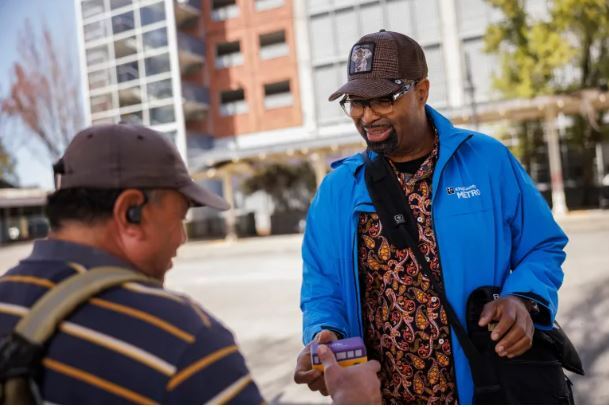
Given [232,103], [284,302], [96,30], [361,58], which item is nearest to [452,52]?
[232,103]

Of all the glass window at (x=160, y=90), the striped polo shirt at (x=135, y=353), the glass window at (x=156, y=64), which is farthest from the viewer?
the glass window at (x=160, y=90)

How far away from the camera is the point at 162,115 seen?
17.5 ft

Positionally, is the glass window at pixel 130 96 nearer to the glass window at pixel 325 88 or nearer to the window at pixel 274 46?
the glass window at pixel 325 88

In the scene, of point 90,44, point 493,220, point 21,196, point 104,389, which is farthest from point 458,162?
point 21,196

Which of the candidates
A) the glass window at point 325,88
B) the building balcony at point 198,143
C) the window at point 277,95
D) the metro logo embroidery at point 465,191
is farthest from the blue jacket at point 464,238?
the window at point 277,95

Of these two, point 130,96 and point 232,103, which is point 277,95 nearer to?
point 232,103

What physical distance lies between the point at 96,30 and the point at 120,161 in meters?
2.18

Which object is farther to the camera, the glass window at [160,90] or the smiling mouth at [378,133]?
the glass window at [160,90]

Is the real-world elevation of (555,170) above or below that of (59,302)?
above

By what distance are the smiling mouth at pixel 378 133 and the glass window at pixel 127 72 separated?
2.33 m

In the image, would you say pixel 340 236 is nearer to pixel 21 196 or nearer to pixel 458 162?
pixel 458 162

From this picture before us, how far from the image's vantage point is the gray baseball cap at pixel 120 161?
116 cm

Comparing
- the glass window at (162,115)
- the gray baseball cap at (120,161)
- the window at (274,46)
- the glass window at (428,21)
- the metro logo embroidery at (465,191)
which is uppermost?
Answer: the window at (274,46)

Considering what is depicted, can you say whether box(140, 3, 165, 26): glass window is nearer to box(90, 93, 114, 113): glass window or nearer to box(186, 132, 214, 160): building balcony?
box(90, 93, 114, 113): glass window
